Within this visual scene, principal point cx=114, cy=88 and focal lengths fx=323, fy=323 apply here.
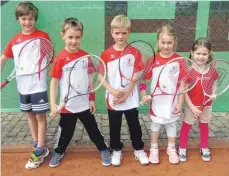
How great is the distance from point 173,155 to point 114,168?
0.72m

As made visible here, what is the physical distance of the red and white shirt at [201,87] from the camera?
11.7ft

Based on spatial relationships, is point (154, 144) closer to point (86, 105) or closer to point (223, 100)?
point (86, 105)

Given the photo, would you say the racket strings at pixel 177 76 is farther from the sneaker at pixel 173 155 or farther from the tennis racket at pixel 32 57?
the tennis racket at pixel 32 57

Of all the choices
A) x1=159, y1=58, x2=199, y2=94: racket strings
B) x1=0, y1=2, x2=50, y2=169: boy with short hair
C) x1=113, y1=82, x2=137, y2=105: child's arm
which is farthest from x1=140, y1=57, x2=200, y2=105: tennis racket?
x1=0, y1=2, x2=50, y2=169: boy with short hair

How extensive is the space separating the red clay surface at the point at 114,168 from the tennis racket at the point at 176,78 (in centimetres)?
86

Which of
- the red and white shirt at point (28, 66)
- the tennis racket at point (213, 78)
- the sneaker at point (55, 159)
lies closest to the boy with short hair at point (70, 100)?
the sneaker at point (55, 159)

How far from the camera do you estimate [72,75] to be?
3.43m

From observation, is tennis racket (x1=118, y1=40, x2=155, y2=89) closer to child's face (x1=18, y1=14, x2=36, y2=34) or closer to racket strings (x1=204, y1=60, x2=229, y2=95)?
racket strings (x1=204, y1=60, x2=229, y2=95)

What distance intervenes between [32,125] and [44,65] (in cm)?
78

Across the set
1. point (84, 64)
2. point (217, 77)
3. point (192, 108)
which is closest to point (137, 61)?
point (84, 64)

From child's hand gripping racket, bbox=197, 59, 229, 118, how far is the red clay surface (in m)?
0.70

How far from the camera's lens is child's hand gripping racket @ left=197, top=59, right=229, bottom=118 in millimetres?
3564

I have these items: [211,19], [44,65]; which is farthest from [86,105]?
[211,19]

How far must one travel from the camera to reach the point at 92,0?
14.0 feet
